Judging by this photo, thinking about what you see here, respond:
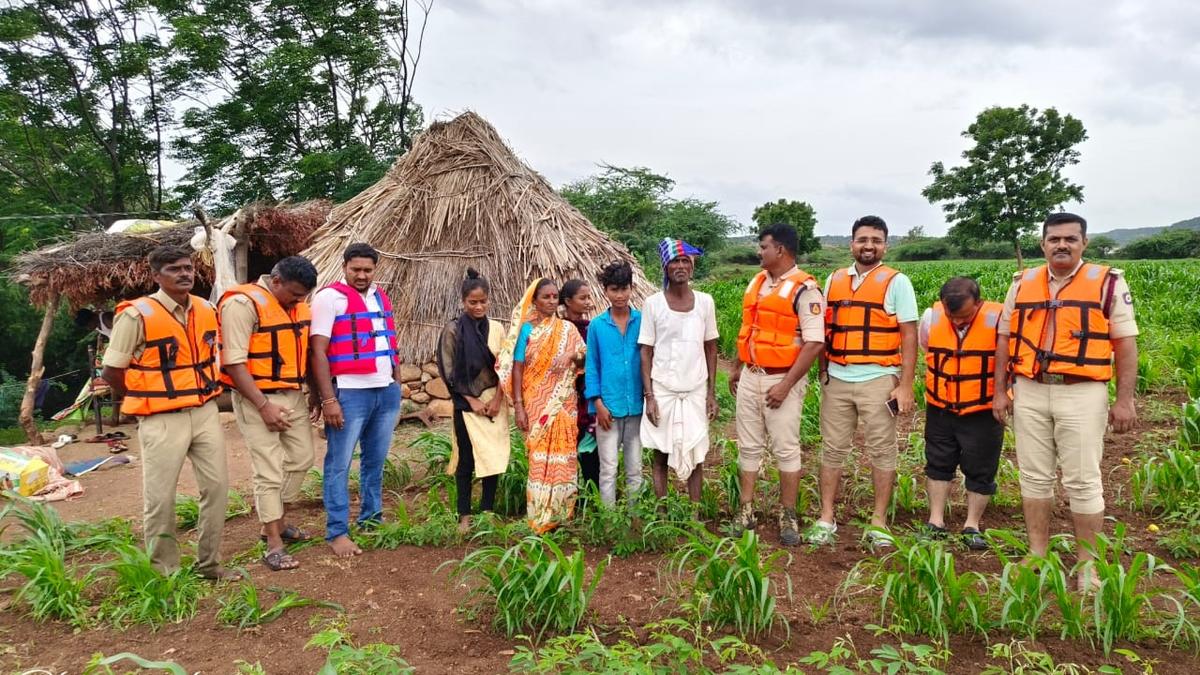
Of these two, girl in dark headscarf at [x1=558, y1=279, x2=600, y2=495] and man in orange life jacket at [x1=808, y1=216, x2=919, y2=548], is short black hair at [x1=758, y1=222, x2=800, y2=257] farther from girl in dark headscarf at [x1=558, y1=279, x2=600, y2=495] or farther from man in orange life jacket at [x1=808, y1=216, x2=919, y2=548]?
girl in dark headscarf at [x1=558, y1=279, x2=600, y2=495]

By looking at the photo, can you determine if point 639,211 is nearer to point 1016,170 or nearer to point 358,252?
point 1016,170

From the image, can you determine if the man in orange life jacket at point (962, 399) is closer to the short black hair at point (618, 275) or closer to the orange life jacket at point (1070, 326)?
the orange life jacket at point (1070, 326)

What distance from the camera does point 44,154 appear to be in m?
16.6

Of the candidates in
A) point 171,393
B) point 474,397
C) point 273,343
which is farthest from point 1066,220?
point 171,393

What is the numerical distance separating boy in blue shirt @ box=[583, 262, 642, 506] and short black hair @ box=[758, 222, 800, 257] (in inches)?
30.9

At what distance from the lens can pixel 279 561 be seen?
3.67 meters

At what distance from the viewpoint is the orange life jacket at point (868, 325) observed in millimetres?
3676

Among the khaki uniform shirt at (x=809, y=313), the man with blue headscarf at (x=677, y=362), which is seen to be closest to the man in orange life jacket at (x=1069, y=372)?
the khaki uniform shirt at (x=809, y=313)

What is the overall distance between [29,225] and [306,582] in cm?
1495

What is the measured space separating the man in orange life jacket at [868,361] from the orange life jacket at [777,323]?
0.24 meters

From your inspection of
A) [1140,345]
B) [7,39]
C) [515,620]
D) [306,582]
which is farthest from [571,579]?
[7,39]

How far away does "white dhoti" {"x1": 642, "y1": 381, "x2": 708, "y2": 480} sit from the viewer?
12.8 feet

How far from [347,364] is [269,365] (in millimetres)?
386

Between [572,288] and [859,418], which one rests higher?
[572,288]
